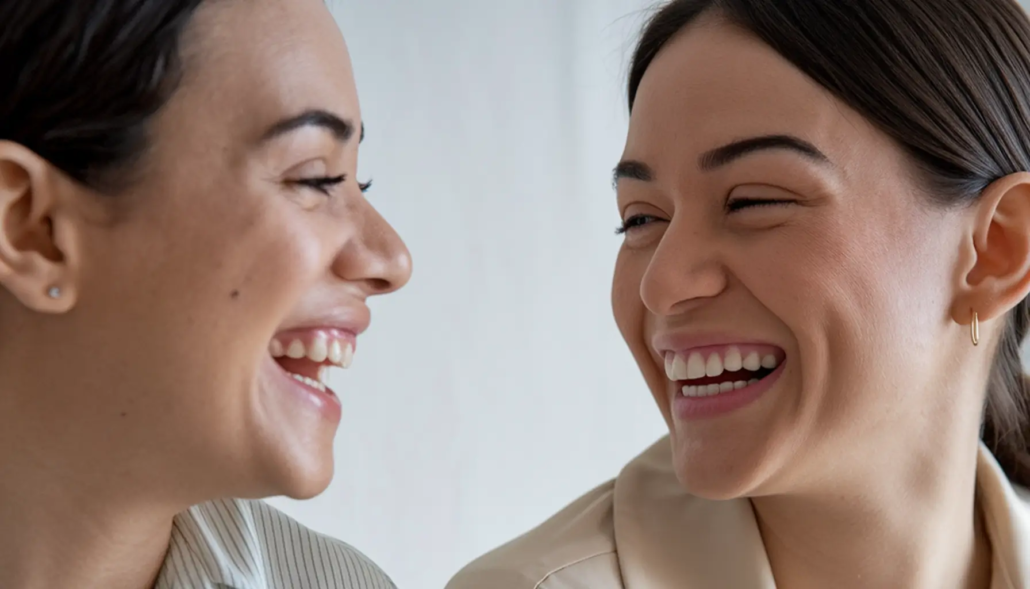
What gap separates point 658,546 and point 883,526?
30 cm

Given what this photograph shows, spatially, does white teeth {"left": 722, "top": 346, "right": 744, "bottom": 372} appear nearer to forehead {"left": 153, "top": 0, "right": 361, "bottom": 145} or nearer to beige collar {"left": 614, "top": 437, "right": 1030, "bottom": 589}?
beige collar {"left": 614, "top": 437, "right": 1030, "bottom": 589}

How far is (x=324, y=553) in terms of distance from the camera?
4.64 feet

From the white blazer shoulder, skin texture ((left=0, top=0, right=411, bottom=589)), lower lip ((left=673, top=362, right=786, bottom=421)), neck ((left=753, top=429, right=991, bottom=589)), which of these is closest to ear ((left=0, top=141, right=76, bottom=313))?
skin texture ((left=0, top=0, right=411, bottom=589))

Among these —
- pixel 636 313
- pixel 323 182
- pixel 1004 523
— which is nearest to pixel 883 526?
pixel 1004 523

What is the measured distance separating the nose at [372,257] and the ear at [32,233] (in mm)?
287

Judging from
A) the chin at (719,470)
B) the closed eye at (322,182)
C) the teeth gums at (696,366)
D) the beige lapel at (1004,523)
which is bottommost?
the beige lapel at (1004,523)

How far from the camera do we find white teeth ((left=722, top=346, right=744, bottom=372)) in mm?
1309

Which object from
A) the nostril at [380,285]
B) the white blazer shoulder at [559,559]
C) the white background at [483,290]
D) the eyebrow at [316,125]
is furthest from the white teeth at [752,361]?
the white background at [483,290]

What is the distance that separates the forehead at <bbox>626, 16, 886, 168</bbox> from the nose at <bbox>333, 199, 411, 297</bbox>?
0.36 metres

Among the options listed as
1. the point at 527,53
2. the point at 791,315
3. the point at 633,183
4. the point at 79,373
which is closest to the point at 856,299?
the point at 791,315

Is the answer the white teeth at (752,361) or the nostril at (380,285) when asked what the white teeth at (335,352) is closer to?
the nostril at (380,285)

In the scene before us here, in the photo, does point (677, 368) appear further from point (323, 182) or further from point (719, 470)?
point (323, 182)

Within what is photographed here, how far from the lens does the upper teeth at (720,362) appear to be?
51.4 inches

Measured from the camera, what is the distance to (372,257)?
1.19m
